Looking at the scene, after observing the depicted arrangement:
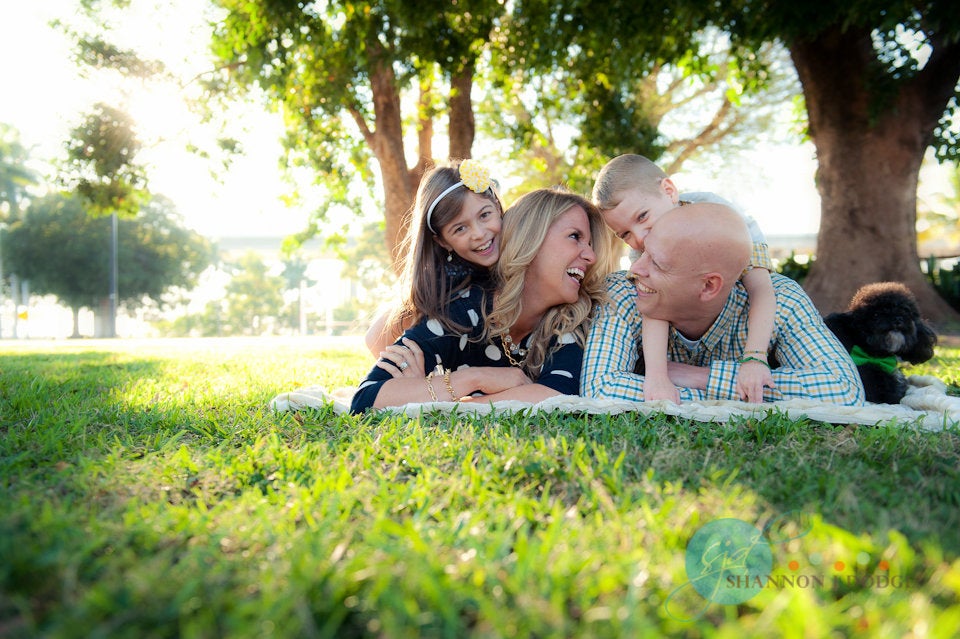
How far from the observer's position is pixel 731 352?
360cm

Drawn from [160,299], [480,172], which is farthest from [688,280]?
[160,299]

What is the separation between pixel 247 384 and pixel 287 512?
3.23 meters

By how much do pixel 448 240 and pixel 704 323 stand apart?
4.83ft

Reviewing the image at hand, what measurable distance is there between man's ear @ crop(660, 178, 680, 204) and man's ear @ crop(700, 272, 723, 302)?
29.1 inches

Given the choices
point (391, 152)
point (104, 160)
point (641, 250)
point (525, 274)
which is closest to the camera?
point (525, 274)

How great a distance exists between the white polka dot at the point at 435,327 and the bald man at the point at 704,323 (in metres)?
0.77

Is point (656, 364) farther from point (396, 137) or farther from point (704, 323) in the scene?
point (396, 137)

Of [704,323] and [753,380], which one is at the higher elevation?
[704,323]

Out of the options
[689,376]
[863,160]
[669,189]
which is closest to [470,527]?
[689,376]

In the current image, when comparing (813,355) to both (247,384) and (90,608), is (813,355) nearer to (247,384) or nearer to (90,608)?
(90,608)

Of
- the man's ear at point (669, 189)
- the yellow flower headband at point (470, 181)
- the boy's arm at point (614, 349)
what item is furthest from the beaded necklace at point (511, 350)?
A: the man's ear at point (669, 189)

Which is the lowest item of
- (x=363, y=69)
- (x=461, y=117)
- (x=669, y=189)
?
(x=669, y=189)

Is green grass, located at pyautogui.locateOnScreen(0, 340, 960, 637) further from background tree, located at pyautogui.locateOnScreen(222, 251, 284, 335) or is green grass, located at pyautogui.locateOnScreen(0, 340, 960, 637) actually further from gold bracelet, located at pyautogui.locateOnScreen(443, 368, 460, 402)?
background tree, located at pyautogui.locateOnScreen(222, 251, 284, 335)

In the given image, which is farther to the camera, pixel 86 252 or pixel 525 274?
pixel 86 252
